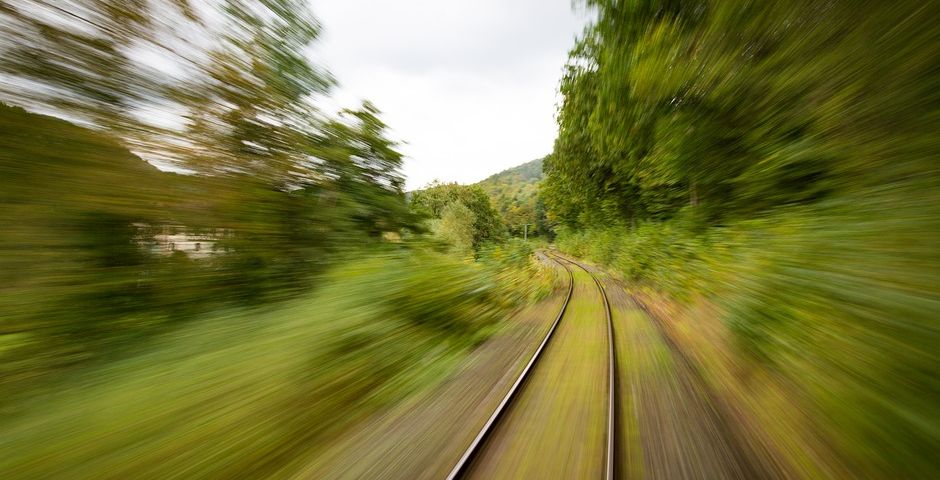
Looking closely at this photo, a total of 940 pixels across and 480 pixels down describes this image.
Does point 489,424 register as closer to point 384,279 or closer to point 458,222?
point 384,279

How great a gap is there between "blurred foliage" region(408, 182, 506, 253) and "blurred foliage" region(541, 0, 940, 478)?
17.4m

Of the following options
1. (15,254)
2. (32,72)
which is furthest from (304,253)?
(32,72)

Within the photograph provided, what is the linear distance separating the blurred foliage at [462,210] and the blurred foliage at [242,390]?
17840 mm

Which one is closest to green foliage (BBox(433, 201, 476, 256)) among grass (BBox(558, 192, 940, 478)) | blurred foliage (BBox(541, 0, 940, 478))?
blurred foliage (BBox(541, 0, 940, 478))

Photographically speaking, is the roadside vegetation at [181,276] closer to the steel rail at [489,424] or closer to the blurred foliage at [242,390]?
the blurred foliage at [242,390]

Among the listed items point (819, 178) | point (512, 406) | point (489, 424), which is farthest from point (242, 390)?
point (819, 178)

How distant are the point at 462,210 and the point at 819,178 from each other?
913 inches

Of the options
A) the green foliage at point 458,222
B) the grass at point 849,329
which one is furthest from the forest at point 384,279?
the green foliage at point 458,222

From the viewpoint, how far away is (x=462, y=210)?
26.7 meters

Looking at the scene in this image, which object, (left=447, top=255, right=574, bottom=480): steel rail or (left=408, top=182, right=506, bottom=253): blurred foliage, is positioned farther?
(left=408, top=182, right=506, bottom=253): blurred foliage

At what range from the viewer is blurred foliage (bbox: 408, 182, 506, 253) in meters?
24.8

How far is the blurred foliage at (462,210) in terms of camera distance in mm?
24812

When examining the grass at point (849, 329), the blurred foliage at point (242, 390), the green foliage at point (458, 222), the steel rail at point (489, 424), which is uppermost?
the green foliage at point (458, 222)

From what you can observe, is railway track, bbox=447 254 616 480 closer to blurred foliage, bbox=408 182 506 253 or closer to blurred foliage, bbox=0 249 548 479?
blurred foliage, bbox=0 249 548 479
